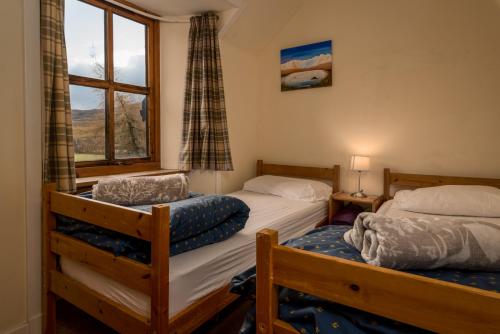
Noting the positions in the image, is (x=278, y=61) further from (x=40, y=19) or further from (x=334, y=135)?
(x=40, y=19)

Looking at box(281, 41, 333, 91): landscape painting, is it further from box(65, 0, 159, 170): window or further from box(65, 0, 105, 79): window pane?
box(65, 0, 105, 79): window pane

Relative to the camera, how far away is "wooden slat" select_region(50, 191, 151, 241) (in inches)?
51.8

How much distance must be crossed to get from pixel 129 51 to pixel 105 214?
2017mm

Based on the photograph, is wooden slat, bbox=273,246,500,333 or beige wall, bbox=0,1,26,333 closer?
wooden slat, bbox=273,246,500,333

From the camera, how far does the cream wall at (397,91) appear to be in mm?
2500

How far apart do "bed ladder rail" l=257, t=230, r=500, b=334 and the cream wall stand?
7.55ft

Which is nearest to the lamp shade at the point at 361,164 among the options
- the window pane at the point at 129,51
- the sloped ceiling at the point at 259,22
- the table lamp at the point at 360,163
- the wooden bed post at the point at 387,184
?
the table lamp at the point at 360,163

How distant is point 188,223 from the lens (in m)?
1.53

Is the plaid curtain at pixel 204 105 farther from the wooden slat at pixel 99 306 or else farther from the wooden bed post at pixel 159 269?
the wooden bed post at pixel 159 269

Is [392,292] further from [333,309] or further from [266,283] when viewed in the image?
[266,283]

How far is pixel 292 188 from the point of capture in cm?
299

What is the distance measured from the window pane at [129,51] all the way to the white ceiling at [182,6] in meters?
0.23

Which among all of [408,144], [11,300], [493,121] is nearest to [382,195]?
[408,144]

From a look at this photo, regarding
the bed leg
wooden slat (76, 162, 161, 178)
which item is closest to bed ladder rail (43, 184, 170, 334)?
the bed leg
